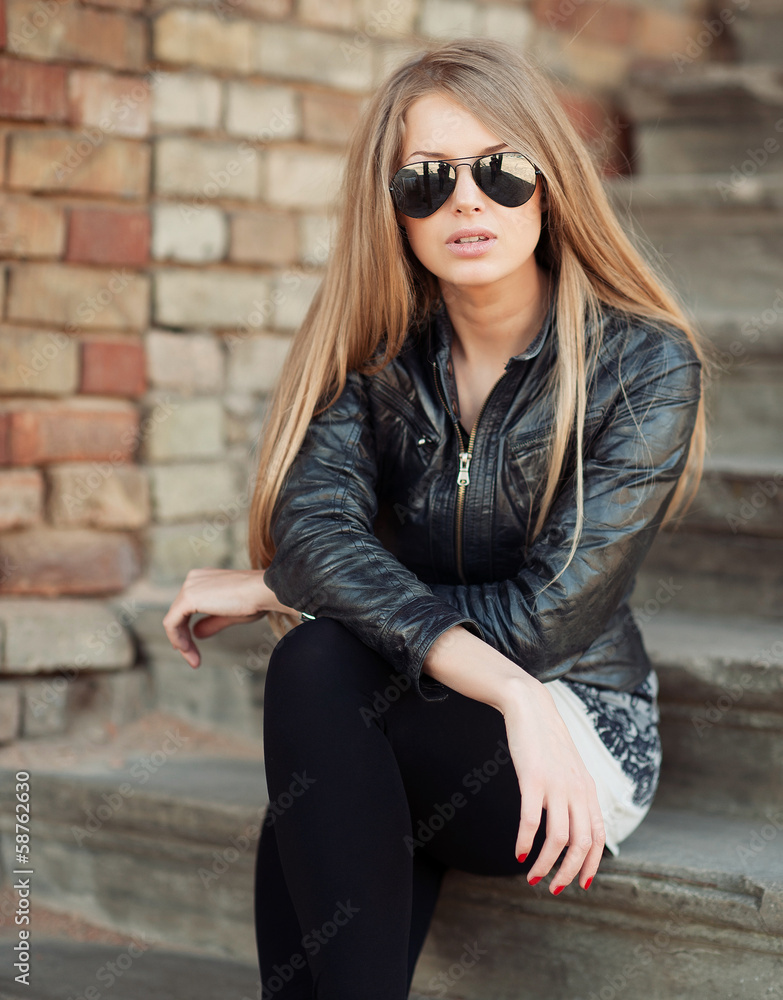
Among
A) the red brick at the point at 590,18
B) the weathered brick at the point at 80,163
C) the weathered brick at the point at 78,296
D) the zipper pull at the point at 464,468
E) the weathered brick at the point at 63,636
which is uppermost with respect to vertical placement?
the red brick at the point at 590,18

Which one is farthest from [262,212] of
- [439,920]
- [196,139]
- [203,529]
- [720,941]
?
[720,941]

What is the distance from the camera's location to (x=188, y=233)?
2.04 metres

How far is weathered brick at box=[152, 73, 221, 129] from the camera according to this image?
1.99 m

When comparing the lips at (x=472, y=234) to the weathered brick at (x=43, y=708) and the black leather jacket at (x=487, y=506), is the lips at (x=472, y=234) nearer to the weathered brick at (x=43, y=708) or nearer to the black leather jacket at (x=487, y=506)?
the black leather jacket at (x=487, y=506)

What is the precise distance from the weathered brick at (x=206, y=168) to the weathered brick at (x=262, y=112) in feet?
0.13

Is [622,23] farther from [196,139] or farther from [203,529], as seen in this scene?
[203,529]

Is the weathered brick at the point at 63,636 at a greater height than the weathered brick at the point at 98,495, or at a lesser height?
lesser

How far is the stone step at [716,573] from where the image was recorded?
1816 mm

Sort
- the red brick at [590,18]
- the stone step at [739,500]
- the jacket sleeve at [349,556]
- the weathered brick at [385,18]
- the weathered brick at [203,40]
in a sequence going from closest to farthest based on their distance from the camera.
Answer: the jacket sleeve at [349,556]
the stone step at [739,500]
the weathered brick at [203,40]
the weathered brick at [385,18]
the red brick at [590,18]

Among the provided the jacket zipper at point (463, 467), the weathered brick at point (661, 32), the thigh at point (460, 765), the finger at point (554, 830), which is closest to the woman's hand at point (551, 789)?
the finger at point (554, 830)

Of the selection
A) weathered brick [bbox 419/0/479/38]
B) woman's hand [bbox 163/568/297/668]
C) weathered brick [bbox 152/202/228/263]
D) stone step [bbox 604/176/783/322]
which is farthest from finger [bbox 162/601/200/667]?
weathered brick [bbox 419/0/479/38]

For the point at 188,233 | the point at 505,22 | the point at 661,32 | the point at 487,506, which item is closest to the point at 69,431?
the point at 188,233

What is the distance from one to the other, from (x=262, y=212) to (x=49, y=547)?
2.74 ft

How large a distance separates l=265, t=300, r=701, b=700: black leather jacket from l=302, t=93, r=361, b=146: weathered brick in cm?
82
